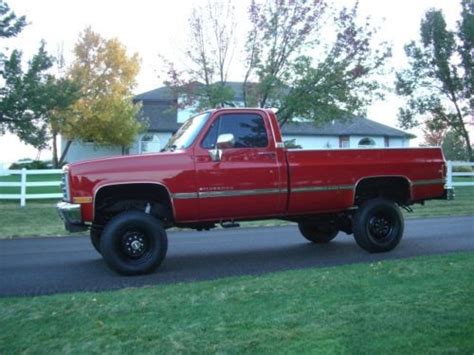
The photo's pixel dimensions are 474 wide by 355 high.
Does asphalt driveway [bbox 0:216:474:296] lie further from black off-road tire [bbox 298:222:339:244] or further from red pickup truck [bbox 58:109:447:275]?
red pickup truck [bbox 58:109:447:275]

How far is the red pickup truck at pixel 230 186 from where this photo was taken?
24.6ft

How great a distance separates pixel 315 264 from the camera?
8133 mm

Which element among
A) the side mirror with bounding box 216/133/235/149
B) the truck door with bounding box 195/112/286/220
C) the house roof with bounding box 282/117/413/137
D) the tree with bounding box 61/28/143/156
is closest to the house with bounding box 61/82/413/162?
the house roof with bounding box 282/117/413/137

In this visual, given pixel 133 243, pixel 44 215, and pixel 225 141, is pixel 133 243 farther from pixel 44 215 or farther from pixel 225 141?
pixel 44 215

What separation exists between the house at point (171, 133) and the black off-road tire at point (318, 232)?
27.4 meters

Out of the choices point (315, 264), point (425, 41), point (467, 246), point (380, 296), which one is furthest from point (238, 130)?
point (425, 41)

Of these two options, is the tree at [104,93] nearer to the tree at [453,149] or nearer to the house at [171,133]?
the house at [171,133]

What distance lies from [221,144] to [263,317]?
3.40 meters

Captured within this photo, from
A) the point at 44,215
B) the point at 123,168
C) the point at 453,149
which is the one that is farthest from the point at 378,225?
the point at 453,149

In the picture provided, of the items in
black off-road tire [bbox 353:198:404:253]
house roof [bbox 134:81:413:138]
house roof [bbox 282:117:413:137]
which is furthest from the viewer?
house roof [bbox 282:117:413:137]

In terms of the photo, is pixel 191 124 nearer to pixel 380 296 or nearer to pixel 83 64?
pixel 380 296

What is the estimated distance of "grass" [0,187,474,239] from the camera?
1322cm

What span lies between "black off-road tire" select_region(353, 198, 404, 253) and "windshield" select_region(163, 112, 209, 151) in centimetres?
287

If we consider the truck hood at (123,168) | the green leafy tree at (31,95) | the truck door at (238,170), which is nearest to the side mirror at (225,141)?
the truck door at (238,170)
